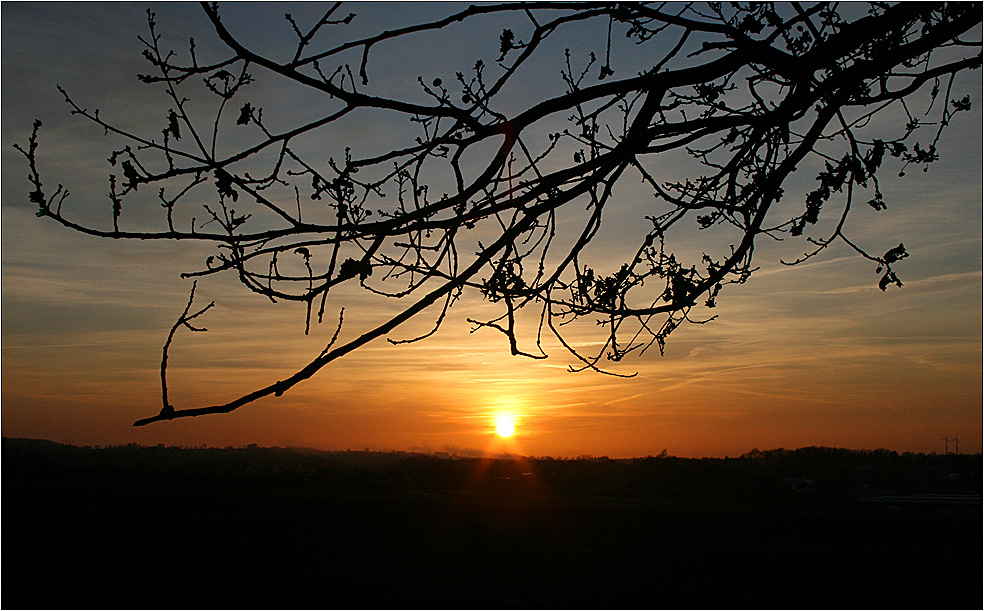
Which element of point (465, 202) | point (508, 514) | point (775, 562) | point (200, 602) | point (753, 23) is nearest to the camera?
point (465, 202)

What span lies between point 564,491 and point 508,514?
34.6 feet

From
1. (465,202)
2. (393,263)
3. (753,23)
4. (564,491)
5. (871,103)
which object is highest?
(753,23)

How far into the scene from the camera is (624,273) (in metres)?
4.06

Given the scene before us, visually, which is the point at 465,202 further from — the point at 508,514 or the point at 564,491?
the point at 564,491

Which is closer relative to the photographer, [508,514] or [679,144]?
[679,144]

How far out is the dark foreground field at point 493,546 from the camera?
41.7ft

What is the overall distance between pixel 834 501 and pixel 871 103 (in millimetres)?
27799

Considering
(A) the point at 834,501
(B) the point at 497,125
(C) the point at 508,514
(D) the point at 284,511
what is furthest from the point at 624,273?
(A) the point at 834,501

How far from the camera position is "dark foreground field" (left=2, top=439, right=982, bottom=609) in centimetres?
1272

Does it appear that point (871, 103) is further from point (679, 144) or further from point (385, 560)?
point (385, 560)

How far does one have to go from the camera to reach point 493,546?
17.3m

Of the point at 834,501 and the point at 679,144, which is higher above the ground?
the point at 679,144

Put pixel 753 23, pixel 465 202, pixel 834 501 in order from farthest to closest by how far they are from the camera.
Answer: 1. pixel 834 501
2. pixel 753 23
3. pixel 465 202

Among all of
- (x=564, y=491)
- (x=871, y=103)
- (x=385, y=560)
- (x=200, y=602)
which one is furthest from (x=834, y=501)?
(x=871, y=103)
